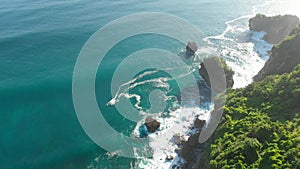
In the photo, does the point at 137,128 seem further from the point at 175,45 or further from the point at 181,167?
the point at 175,45

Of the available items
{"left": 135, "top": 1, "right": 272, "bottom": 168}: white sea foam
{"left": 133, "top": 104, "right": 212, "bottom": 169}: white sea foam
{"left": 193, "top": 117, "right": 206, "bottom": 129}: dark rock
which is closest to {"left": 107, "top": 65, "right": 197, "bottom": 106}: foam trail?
{"left": 133, "top": 104, "right": 212, "bottom": 169}: white sea foam

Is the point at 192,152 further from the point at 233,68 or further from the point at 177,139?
the point at 233,68

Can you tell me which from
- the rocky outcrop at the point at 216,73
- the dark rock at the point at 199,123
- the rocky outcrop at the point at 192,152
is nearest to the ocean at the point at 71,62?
the dark rock at the point at 199,123

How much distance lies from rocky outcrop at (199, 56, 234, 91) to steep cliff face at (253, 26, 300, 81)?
8412 mm

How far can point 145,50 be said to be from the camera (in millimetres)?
84562

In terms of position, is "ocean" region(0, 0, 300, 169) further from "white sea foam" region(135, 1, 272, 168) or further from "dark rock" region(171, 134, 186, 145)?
"dark rock" region(171, 134, 186, 145)

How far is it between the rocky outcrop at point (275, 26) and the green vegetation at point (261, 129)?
144ft

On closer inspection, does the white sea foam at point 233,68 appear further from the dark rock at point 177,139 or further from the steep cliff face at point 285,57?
the steep cliff face at point 285,57

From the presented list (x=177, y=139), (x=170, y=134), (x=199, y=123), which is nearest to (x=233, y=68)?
(x=199, y=123)

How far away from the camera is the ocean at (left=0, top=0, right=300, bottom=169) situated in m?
50.6

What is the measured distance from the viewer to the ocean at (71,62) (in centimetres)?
5059

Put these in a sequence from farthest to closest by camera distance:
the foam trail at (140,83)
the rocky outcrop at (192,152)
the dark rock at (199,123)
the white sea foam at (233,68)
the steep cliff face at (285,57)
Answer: the foam trail at (140,83) < the steep cliff face at (285,57) < the dark rock at (199,123) < the white sea foam at (233,68) < the rocky outcrop at (192,152)

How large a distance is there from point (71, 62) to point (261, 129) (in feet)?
186

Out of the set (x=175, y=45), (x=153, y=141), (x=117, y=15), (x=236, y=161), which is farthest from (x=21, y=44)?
(x=236, y=161)
